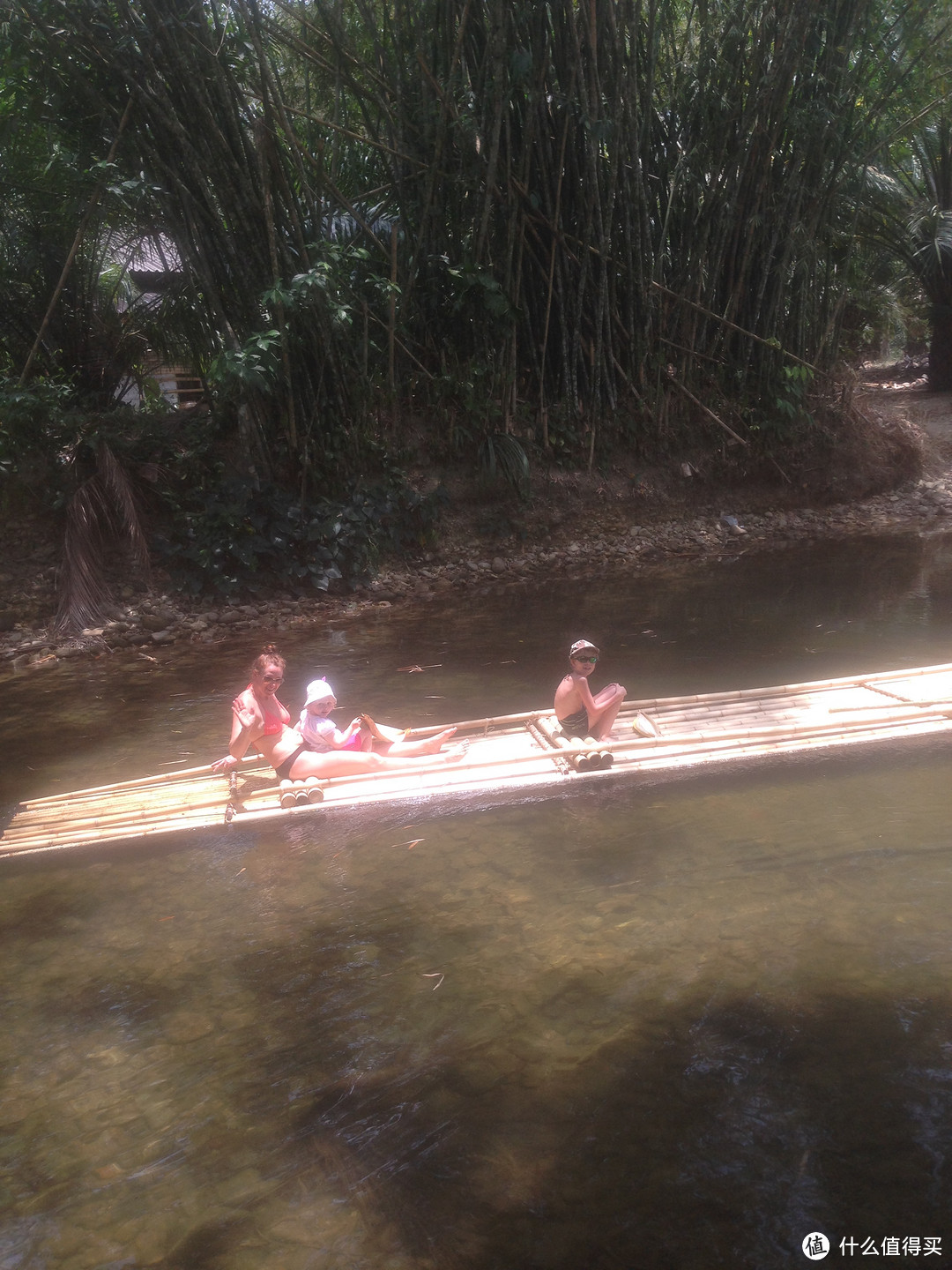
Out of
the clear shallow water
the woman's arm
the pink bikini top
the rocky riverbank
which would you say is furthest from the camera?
the rocky riverbank

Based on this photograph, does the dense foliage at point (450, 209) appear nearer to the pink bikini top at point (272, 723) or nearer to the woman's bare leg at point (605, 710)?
the pink bikini top at point (272, 723)

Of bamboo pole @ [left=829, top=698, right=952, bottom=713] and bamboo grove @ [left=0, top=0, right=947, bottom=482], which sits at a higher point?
bamboo grove @ [left=0, top=0, right=947, bottom=482]

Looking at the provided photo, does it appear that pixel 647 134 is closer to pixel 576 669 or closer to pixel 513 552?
pixel 513 552

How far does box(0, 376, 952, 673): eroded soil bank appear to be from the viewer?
7.81 meters

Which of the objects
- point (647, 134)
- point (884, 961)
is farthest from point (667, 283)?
point (884, 961)

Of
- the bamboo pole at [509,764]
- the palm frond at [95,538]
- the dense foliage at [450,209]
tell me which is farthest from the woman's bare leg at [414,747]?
the palm frond at [95,538]

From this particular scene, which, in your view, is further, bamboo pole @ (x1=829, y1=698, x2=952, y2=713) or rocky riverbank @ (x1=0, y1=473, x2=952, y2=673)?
rocky riverbank @ (x1=0, y1=473, x2=952, y2=673)

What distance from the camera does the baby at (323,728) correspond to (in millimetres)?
4707

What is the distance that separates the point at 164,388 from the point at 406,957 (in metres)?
11.6

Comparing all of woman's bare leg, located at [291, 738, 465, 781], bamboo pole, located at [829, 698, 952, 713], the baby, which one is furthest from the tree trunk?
the baby

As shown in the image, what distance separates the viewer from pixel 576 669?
488cm

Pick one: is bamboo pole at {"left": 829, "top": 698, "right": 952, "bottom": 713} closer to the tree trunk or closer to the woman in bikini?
the woman in bikini

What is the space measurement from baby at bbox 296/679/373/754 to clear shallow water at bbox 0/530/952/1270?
0.42 meters

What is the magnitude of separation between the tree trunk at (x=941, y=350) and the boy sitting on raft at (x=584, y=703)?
33.6 ft
